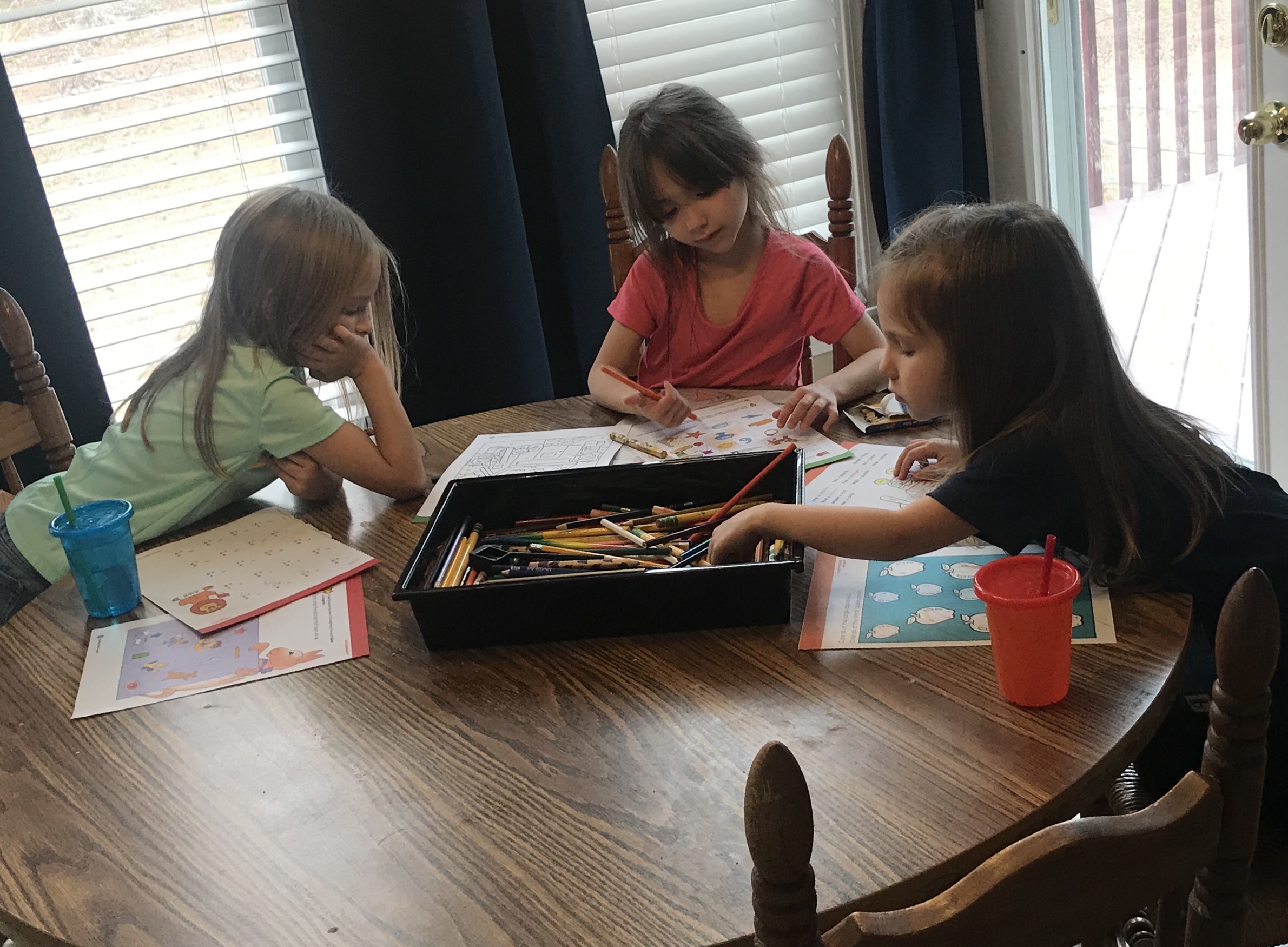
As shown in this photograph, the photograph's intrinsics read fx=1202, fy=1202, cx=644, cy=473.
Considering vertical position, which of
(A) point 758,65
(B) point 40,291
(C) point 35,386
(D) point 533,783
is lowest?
(D) point 533,783

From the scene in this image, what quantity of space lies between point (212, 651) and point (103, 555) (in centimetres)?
19

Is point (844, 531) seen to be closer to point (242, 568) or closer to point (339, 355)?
→ point (242, 568)

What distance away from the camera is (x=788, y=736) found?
1.00 meters

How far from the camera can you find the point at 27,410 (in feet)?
6.48

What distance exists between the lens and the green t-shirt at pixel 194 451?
5.31ft

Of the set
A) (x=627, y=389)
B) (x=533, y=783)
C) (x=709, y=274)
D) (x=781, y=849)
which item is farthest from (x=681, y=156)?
→ (x=781, y=849)

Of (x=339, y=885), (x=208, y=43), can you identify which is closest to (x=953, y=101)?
(x=208, y=43)

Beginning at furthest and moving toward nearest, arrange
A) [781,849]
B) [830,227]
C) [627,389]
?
[830,227] < [627,389] < [781,849]

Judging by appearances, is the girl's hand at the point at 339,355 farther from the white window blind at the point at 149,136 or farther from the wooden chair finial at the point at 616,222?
the white window blind at the point at 149,136

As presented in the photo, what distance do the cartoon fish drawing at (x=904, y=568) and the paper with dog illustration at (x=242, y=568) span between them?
1.96ft

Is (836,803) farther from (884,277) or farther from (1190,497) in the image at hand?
(884,277)

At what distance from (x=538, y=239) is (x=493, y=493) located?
55.3 inches

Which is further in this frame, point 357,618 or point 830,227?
point 830,227

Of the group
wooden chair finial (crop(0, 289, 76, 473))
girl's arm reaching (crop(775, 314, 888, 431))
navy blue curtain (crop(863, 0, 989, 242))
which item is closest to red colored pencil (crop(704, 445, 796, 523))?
girl's arm reaching (crop(775, 314, 888, 431))
